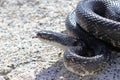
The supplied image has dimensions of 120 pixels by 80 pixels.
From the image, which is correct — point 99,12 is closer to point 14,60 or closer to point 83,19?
point 83,19

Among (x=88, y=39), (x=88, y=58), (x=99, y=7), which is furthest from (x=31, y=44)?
(x=88, y=58)

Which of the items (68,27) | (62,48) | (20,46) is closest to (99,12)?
(68,27)

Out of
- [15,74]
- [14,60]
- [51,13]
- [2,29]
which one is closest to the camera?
[15,74]

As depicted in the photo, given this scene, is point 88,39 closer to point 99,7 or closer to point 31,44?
point 99,7

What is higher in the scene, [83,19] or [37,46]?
[83,19]

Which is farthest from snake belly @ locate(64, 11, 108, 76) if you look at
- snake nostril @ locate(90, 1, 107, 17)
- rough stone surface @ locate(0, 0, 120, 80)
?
snake nostril @ locate(90, 1, 107, 17)

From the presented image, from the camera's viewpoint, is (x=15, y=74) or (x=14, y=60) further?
(x=14, y=60)
